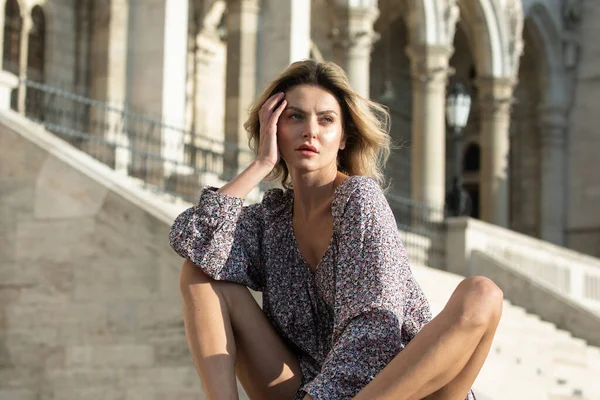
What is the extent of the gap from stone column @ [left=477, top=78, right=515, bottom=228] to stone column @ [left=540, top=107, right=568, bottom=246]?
2840 millimetres

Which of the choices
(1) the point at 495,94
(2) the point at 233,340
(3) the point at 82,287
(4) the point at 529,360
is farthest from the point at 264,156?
(1) the point at 495,94

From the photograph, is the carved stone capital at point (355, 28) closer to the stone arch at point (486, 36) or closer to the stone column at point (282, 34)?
the stone column at point (282, 34)

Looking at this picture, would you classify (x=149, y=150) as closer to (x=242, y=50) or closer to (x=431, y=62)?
(x=242, y=50)

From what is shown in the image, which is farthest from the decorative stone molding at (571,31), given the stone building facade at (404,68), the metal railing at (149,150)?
the metal railing at (149,150)

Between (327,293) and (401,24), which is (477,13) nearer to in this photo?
(401,24)

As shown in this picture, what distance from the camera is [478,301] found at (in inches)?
128

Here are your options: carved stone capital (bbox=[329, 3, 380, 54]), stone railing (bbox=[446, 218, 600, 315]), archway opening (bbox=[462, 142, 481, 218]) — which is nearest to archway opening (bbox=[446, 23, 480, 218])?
archway opening (bbox=[462, 142, 481, 218])

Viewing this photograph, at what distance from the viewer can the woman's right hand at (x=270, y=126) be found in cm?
400

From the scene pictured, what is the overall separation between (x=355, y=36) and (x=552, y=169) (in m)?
9.66

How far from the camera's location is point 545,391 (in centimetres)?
920

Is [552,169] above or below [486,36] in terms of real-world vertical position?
below

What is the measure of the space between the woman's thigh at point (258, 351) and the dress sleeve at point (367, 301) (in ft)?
0.90

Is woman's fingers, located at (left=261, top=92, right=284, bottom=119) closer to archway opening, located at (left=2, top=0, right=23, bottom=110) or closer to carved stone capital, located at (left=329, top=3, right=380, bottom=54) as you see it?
archway opening, located at (left=2, top=0, right=23, bottom=110)

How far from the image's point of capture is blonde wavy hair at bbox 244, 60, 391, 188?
13.2 feet
